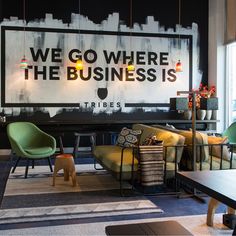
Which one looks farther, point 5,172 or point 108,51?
point 108,51

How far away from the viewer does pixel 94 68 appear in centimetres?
787

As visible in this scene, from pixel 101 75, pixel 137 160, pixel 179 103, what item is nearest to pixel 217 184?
pixel 137 160

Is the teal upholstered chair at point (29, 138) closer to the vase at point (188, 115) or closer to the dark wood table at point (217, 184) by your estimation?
the vase at point (188, 115)

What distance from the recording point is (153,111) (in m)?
8.20

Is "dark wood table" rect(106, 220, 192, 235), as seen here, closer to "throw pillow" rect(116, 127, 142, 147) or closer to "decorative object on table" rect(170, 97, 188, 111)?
"decorative object on table" rect(170, 97, 188, 111)

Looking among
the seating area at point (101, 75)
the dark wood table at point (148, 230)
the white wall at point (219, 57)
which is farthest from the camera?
the white wall at point (219, 57)

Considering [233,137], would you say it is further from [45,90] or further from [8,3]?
[8,3]

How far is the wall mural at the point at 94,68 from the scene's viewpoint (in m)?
7.52

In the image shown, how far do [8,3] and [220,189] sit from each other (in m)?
6.78

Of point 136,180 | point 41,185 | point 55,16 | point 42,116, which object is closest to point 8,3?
point 55,16

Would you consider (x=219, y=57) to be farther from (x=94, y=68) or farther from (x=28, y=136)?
(x=28, y=136)

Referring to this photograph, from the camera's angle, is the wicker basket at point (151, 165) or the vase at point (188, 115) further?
the vase at point (188, 115)

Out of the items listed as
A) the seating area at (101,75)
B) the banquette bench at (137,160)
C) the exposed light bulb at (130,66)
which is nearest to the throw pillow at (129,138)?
the seating area at (101,75)

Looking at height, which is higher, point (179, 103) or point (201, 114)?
point (179, 103)
